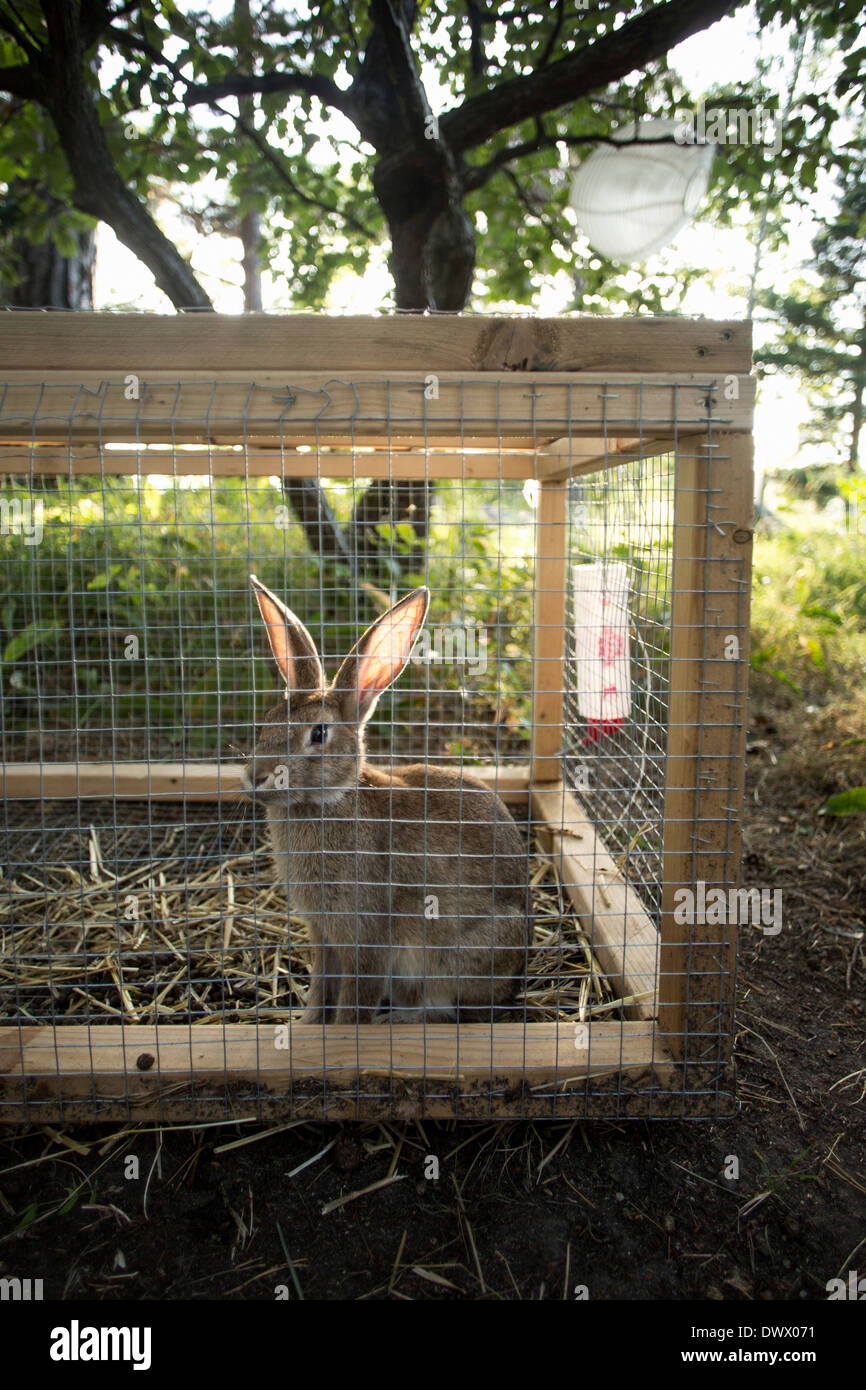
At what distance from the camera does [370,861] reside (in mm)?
2521

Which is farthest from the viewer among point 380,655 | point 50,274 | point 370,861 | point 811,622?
point 811,622

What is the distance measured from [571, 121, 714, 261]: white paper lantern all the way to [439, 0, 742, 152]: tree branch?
553 millimetres

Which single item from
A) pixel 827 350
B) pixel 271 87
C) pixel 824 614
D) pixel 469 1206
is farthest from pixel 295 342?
pixel 827 350

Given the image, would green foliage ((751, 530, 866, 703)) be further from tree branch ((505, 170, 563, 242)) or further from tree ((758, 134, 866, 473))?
tree ((758, 134, 866, 473))

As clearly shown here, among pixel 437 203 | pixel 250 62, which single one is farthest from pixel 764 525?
pixel 250 62

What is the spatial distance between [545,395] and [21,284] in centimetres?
615

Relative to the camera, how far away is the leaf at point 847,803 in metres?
3.64

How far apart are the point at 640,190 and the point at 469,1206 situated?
5016mm

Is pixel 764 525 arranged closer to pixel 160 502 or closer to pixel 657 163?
pixel 657 163

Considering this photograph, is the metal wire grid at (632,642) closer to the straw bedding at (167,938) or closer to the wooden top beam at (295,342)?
the straw bedding at (167,938)

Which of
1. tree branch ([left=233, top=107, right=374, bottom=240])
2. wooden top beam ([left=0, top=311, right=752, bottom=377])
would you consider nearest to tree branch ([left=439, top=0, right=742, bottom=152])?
tree branch ([left=233, top=107, right=374, bottom=240])

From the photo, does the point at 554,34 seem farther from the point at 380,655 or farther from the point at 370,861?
the point at 370,861

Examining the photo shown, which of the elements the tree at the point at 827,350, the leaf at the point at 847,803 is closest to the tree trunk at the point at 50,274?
the leaf at the point at 847,803

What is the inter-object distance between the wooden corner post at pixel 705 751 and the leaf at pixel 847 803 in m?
1.77
